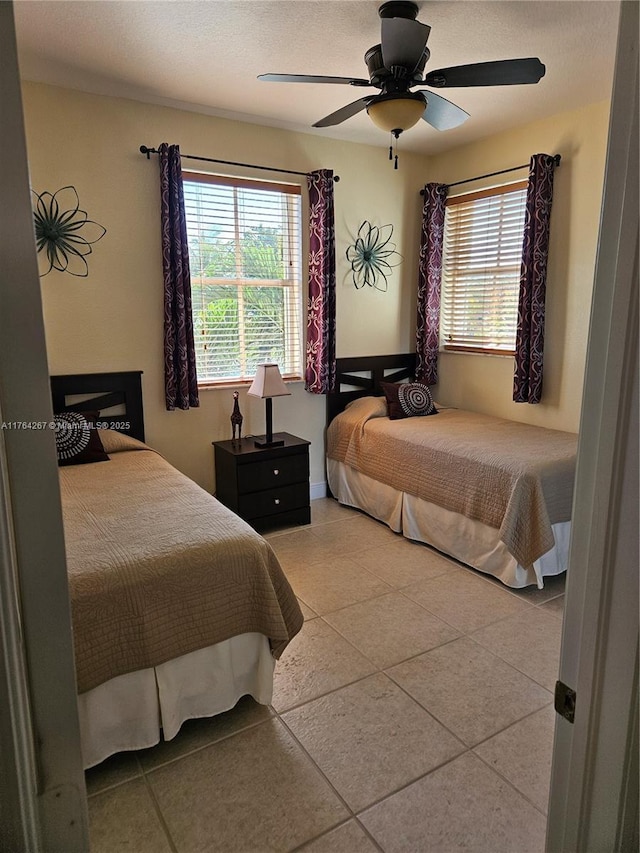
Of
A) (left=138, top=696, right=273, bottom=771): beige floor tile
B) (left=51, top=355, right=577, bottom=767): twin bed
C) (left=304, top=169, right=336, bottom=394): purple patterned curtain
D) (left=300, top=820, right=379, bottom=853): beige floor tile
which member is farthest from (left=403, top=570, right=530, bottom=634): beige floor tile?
(left=304, top=169, right=336, bottom=394): purple patterned curtain

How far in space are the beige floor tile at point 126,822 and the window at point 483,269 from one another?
3663mm

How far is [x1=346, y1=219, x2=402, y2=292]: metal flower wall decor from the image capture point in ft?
14.4

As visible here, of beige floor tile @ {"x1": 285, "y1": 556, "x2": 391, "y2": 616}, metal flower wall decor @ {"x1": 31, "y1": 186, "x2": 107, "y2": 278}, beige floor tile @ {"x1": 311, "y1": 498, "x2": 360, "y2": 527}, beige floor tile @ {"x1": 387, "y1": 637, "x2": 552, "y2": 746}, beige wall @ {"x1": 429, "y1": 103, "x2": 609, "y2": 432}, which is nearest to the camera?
beige floor tile @ {"x1": 387, "y1": 637, "x2": 552, "y2": 746}

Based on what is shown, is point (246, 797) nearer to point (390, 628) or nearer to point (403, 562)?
point (390, 628)

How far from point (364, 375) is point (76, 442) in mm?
2398

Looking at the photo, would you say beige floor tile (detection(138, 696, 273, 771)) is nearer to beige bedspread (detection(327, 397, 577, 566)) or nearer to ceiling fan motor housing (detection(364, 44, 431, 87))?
beige bedspread (detection(327, 397, 577, 566))

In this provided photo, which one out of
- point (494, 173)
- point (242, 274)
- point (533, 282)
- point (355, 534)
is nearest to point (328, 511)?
point (355, 534)

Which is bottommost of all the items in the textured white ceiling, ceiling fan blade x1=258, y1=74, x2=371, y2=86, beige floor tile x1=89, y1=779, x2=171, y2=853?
beige floor tile x1=89, y1=779, x2=171, y2=853

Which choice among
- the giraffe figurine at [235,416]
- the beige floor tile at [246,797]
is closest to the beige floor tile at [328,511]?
the giraffe figurine at [235,416]

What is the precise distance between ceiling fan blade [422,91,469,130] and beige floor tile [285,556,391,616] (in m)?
2.44

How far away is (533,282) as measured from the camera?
3.84 metres

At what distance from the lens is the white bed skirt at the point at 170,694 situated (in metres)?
1.80

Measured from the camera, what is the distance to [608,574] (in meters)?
0.72

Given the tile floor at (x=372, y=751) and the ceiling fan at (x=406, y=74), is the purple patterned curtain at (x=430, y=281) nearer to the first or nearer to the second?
the ceiling fan at (x=406, y=74)
